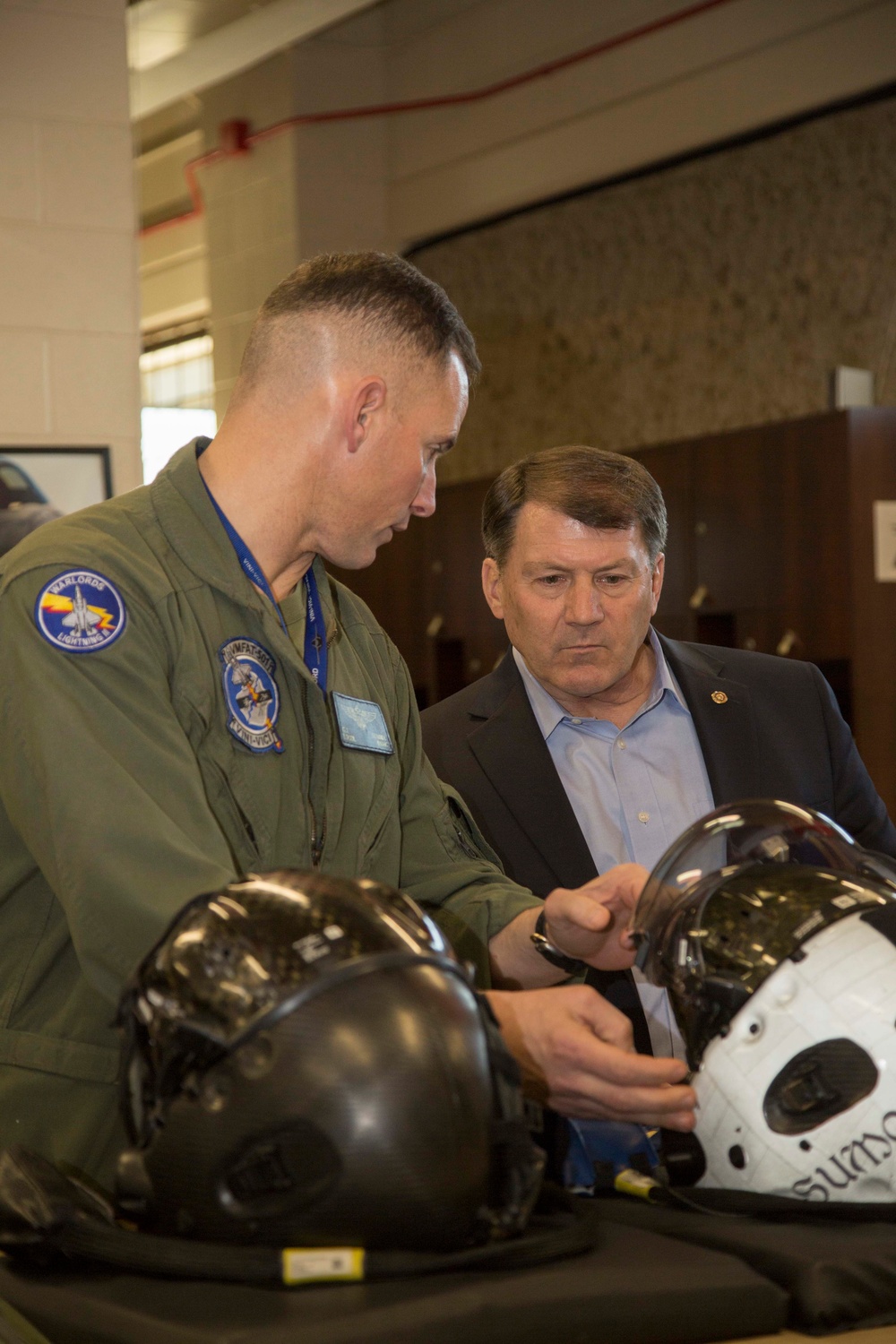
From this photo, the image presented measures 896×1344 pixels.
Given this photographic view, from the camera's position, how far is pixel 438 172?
740cm

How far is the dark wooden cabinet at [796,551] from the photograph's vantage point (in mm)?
5332

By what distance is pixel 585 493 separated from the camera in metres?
2.57

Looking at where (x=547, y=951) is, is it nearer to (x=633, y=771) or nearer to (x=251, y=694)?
(x=251, y=694)

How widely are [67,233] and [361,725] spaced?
2.58m

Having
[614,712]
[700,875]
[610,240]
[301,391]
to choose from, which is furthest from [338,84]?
[700,875]

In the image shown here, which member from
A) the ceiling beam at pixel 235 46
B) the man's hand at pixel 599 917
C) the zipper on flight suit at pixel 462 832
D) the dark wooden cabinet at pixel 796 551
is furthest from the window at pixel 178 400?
the man's hand at pixel 599 917

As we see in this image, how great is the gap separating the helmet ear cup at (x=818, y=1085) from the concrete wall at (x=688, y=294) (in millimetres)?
5265

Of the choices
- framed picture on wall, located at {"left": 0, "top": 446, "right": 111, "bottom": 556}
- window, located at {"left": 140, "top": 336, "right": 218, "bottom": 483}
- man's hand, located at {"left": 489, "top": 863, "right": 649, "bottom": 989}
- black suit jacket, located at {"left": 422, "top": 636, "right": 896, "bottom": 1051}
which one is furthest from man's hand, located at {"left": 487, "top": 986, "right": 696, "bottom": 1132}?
window, located at {"left": 140, "top": 336, "right": 218, "bottom": 483}

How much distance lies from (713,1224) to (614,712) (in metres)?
1.45

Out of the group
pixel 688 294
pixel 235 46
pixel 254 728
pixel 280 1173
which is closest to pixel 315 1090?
pixel 280 1173

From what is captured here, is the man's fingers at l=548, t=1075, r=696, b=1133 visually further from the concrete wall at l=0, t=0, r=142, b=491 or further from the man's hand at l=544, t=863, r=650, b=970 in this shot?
the concrete wall at l=0, t=0, r=142, b=491

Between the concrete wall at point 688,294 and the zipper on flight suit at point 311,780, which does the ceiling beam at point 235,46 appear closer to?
the concrete wall at point 688,294

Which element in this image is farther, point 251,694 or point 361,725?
point 361,725

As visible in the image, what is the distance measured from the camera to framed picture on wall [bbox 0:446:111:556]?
375 cm
